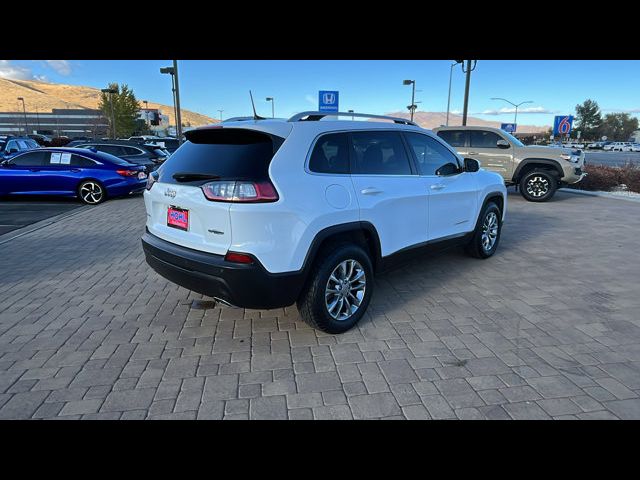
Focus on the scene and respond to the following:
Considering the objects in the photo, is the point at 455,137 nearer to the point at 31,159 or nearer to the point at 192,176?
the point at 192,176

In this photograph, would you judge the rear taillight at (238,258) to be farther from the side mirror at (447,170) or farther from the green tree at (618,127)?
the green tree at (618,127)

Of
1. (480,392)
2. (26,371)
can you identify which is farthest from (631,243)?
(26,371)

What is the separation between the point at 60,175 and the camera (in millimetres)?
10625

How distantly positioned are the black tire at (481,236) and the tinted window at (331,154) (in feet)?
9.03

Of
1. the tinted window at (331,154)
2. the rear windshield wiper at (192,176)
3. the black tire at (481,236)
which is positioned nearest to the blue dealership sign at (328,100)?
the black tire at (481,236)

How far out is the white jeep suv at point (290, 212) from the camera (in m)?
2.95

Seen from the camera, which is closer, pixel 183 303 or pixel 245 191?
pixel 245 191

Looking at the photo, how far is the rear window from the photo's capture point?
303 centimetres

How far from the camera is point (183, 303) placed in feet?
14.0

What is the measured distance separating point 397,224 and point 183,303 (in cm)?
238

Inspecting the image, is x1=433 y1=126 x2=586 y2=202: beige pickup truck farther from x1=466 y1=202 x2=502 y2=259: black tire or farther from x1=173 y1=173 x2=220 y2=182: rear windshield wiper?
x1=173 y1=173 x2=220 y2=182: rear windshield wiper

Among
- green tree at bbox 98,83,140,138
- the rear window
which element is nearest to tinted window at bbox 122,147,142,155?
the rear window

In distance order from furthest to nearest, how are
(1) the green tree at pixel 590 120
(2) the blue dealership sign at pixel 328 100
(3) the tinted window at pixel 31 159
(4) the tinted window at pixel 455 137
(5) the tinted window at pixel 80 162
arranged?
(1) the green tree at pixel 590 120, (2) the blue dealership sign at pixel 328 100, (4) the tinted window at pixel 455 137, (5) the tinted window at pixel 80 162, (3) the tinted window at pixel 31 159

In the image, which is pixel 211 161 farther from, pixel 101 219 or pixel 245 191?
pixel 101 219
